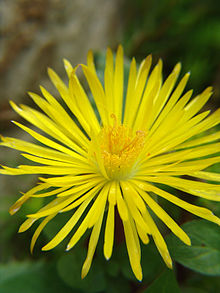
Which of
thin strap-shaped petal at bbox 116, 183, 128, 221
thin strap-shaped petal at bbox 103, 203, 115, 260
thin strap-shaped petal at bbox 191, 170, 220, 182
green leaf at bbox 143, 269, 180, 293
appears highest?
thin strap-shaped petal at bbox 116, 183, 128, 221

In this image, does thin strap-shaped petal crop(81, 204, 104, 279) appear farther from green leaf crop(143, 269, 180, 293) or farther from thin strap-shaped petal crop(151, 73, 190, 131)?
thin strap-shaped petal crop(151, 73, 190, 131)

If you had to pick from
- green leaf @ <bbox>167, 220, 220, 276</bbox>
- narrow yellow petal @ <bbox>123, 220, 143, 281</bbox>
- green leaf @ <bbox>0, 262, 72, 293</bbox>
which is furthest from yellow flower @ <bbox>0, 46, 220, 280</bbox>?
green leaf @ <bbox>0, 262, 72, 293</bbox>

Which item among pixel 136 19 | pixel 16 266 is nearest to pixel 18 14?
pixel 136 19

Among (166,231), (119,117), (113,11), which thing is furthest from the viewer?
(113,11)

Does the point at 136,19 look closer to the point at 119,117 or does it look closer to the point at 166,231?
the point at 119,117

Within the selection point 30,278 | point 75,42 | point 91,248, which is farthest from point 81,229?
point 75,42

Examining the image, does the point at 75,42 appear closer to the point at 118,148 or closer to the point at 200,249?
the point at 118,148
